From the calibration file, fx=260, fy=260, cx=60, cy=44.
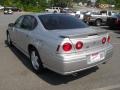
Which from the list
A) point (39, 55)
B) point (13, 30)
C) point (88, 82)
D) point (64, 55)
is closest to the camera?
point (64, 55)

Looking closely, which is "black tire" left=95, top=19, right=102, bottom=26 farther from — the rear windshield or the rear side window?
the rear windshield

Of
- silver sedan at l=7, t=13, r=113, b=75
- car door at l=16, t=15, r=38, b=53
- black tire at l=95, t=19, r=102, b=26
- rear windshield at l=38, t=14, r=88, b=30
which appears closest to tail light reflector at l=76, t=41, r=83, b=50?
silver sedan at l=7, t=13, r=113, b=75

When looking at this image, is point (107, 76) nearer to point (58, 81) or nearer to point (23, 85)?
point (58, 81)

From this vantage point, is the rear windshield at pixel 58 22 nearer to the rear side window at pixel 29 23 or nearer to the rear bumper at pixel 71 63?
the rear side window at pixel 29 23

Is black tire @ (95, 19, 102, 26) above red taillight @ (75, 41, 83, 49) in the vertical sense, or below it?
below

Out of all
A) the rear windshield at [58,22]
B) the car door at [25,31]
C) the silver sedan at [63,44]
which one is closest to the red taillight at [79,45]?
the silver sedan at [63,44]

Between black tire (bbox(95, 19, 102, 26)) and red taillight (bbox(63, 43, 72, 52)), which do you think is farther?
black tire (bbox(95, 19, 102, 26))

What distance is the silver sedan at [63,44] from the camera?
562cm

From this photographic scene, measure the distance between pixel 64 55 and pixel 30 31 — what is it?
1.83 metres

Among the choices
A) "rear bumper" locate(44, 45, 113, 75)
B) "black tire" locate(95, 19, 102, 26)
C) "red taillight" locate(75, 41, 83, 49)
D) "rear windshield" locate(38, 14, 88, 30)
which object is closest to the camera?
"rear bumper" locate(44, 45, 113, 75)

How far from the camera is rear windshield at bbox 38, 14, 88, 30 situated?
663 centimetres

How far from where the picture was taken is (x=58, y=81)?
6180mm

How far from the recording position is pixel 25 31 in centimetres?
747

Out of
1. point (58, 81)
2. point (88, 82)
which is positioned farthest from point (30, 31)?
point (88, 82)
